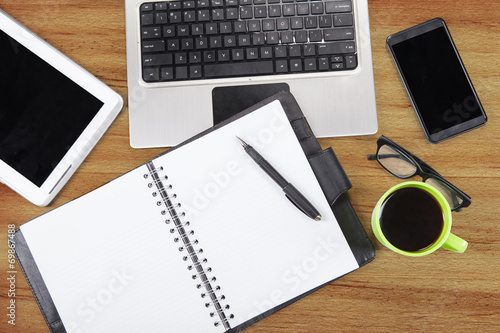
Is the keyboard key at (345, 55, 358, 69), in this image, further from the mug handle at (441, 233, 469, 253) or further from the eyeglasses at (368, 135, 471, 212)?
the mug handle at (441, 233, 469, 253)

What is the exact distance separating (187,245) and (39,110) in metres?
0.32

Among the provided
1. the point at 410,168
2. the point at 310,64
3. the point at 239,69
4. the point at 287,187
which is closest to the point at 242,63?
the point at 239,69

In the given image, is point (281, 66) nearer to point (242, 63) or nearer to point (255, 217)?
point (242, 63)

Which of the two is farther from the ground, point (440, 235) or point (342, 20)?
point (342, 20)

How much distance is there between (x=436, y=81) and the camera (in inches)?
27.6

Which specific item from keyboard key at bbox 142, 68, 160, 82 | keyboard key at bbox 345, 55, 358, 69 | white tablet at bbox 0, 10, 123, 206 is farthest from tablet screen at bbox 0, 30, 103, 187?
keyboard key at bbox 345, 55, 358, 69

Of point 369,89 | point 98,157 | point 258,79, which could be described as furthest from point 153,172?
point 369,89

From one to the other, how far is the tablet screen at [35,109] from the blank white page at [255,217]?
164 millimetres

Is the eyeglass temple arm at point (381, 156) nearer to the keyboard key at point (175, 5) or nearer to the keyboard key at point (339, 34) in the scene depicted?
the keyboard key at point (339, 34)

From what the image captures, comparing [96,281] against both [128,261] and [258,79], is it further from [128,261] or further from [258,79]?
[258,79]

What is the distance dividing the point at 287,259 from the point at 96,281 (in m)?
0.31

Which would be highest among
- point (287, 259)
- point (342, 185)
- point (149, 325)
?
point (342, 185)

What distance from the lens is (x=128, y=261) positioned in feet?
2.25

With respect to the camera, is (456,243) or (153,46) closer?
(456,243)
